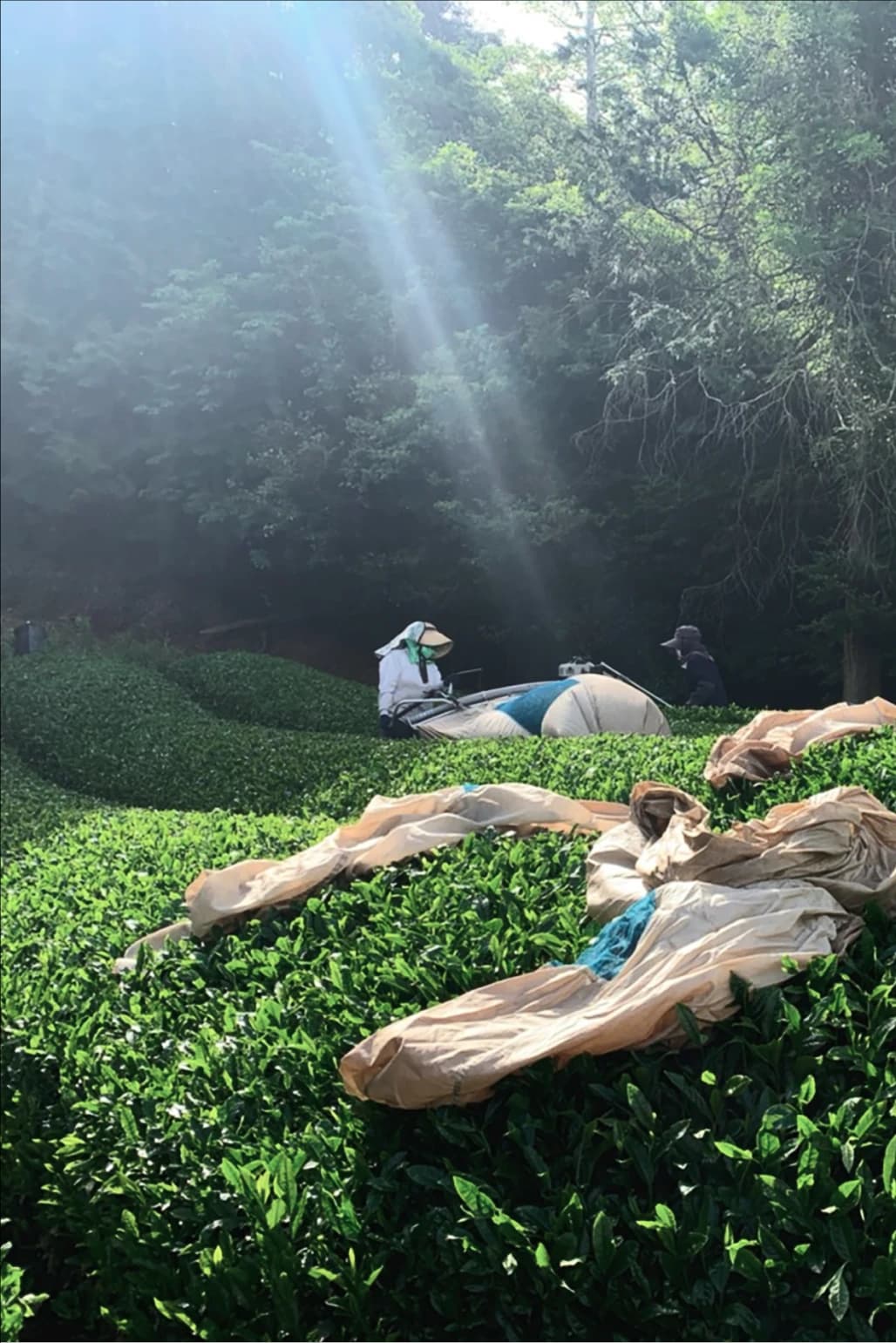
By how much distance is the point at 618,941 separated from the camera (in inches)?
95.6

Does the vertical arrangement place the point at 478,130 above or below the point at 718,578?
above

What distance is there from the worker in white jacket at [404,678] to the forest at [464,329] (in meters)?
2.58

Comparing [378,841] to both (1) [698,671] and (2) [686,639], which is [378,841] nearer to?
(1) [698,671]

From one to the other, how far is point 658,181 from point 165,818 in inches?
315

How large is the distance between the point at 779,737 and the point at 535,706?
356 centimetres

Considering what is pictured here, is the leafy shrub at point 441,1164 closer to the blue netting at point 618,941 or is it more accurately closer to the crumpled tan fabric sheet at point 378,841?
the blue netting at point 618,941

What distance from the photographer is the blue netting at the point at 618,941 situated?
2367mm

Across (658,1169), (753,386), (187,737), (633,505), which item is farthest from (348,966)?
(633,505)

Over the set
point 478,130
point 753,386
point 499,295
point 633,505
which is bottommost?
point 633,505

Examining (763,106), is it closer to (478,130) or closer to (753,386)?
(753,386)

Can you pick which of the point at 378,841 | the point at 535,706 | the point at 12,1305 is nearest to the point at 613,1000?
the point at 12,1305

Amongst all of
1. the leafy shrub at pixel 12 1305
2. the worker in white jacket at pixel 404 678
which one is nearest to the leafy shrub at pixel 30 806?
the worker in white jacket at pixel 404 678

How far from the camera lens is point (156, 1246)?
2088 millimetres

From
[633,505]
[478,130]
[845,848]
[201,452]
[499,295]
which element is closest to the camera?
[845,848]
